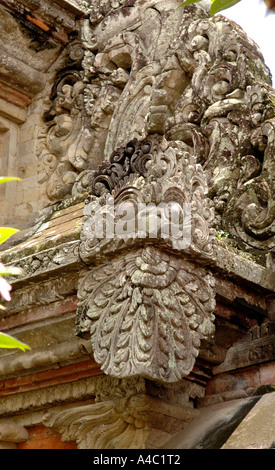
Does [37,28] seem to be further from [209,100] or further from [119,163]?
[119,163]

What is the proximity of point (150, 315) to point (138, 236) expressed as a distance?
343mm

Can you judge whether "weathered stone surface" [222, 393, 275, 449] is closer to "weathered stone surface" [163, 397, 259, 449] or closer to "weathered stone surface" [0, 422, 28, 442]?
"weathered stone surface" [163, 397, 259, 449]

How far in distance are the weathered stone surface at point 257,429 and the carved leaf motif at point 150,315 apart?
33cm

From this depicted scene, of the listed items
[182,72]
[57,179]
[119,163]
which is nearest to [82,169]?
[57,179]

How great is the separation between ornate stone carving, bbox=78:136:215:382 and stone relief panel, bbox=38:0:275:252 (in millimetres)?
235

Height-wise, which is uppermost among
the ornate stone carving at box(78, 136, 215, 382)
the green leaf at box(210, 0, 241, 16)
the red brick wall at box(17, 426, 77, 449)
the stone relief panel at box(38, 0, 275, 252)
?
the stone relief panel at box(38, 0, 275, 252)

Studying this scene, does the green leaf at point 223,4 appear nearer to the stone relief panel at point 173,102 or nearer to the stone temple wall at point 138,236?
the stone temple wall at point 138,236

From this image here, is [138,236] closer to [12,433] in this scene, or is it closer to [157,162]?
[157,162]

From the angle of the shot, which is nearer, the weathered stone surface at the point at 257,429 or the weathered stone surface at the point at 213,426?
the weathered stone surface at the point at 257,429

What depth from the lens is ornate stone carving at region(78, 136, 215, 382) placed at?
3.52 meters

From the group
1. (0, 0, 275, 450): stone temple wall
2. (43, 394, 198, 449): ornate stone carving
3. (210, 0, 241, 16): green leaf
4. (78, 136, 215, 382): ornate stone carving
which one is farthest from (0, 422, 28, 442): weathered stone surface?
(210, 0, 241, 16): green leaf

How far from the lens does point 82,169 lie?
17.5 feet

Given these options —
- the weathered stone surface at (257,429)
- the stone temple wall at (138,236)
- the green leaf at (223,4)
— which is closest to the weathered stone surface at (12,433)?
the stone temple wall at (138,236)

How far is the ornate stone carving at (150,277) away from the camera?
3521 millimetres
